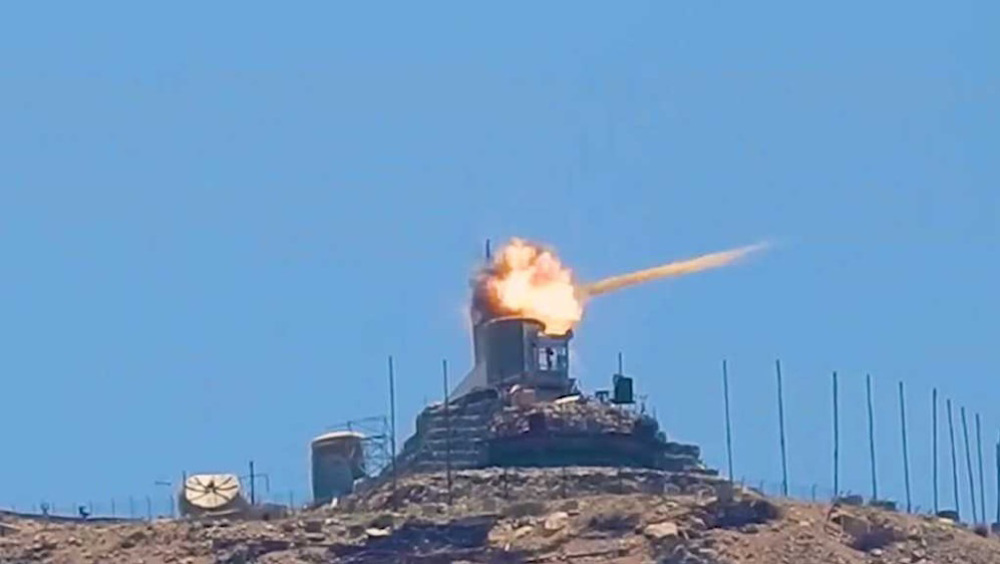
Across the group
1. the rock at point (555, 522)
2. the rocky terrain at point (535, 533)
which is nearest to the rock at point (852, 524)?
the rocky terrain at point (535, 533)

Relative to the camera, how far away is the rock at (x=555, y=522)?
120 meters

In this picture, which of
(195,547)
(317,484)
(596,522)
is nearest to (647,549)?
(596,522)

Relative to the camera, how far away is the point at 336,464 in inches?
5492

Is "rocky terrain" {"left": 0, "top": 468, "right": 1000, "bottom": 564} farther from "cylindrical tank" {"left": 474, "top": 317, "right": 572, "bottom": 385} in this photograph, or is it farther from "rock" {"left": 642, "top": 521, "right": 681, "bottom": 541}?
"cylindrical tank" {"left": 474, "top": 317, "right": 572, "bottom": 385}

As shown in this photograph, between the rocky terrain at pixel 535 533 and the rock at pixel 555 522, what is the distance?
43mm

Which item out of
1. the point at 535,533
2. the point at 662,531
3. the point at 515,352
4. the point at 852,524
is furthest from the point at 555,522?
the point at 515,352

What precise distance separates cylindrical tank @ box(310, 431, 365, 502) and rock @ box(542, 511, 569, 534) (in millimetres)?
16229

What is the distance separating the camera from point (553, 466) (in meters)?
134

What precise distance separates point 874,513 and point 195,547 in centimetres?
2114

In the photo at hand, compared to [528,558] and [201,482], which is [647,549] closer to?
[528,558]

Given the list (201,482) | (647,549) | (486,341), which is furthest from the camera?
(486,341)

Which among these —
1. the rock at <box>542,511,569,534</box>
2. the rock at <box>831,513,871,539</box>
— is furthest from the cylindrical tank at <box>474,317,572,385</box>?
the rock at <box>831,513,871,539</box>

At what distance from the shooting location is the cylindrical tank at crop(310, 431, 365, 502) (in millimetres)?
137875

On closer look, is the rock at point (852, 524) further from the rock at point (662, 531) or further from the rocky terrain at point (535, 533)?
the rock at point (662, 531)
